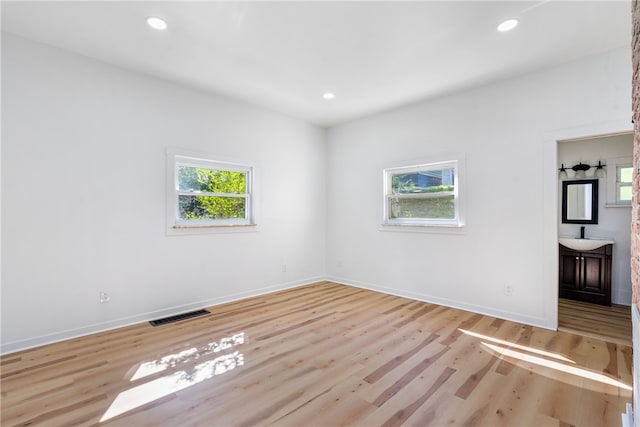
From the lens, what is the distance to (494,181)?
12.1ft

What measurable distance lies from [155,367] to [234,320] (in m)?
1.13

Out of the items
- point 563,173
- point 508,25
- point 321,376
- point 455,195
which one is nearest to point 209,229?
point 321,376

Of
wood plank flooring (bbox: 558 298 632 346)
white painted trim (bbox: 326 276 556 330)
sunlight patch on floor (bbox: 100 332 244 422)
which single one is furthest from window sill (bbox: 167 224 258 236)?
wood plank flooring (bbox: 558 298 632 346)

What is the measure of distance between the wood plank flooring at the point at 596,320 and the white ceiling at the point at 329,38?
283 cm

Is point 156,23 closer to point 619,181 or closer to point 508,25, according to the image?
point 508,25

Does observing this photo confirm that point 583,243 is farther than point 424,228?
No

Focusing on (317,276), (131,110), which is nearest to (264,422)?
(131,110)

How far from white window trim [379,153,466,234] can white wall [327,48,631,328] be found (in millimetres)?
74

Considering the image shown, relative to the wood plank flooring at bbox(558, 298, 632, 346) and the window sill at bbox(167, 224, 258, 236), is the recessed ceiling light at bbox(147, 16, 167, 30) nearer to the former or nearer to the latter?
the window sill at bbox(167, 224, 258, 236)

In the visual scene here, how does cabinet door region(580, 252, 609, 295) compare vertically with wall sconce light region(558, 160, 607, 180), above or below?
below

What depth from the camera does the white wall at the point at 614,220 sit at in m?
4.09

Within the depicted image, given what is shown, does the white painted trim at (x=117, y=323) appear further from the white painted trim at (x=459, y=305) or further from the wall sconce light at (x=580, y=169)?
the wall sconce light at (x=580, y=169)

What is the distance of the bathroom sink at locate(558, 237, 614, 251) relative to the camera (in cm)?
405

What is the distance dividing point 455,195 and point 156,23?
3.81 meters
